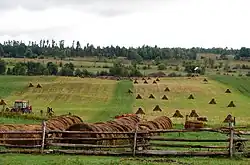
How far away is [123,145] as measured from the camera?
1041 inches

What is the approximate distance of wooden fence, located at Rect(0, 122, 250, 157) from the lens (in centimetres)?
2520

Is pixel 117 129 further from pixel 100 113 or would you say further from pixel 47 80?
pixel 47 80

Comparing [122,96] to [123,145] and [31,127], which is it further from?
[123,145]

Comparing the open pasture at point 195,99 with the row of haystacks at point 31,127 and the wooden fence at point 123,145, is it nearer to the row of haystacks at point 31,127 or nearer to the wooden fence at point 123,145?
the row of haystacks at point 31,127

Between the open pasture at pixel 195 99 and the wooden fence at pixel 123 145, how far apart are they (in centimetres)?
3205

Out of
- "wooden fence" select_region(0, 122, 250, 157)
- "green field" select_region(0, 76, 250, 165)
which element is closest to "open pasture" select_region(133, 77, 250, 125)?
"green field" select_region(0, 76, 250, 165)

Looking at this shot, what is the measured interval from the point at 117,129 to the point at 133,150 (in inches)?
287

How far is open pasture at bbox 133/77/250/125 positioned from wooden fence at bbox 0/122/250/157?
32049 millimetres

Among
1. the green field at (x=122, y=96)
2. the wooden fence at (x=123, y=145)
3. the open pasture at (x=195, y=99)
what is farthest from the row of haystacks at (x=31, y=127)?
the open pasture at (x=195, y=99)

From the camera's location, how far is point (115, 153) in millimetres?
25422

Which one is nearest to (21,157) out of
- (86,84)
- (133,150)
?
(133,150)

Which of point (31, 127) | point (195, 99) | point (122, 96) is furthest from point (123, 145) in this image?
point (195, 99)

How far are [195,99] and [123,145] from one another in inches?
2638

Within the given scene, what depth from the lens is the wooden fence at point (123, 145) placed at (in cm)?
2520
